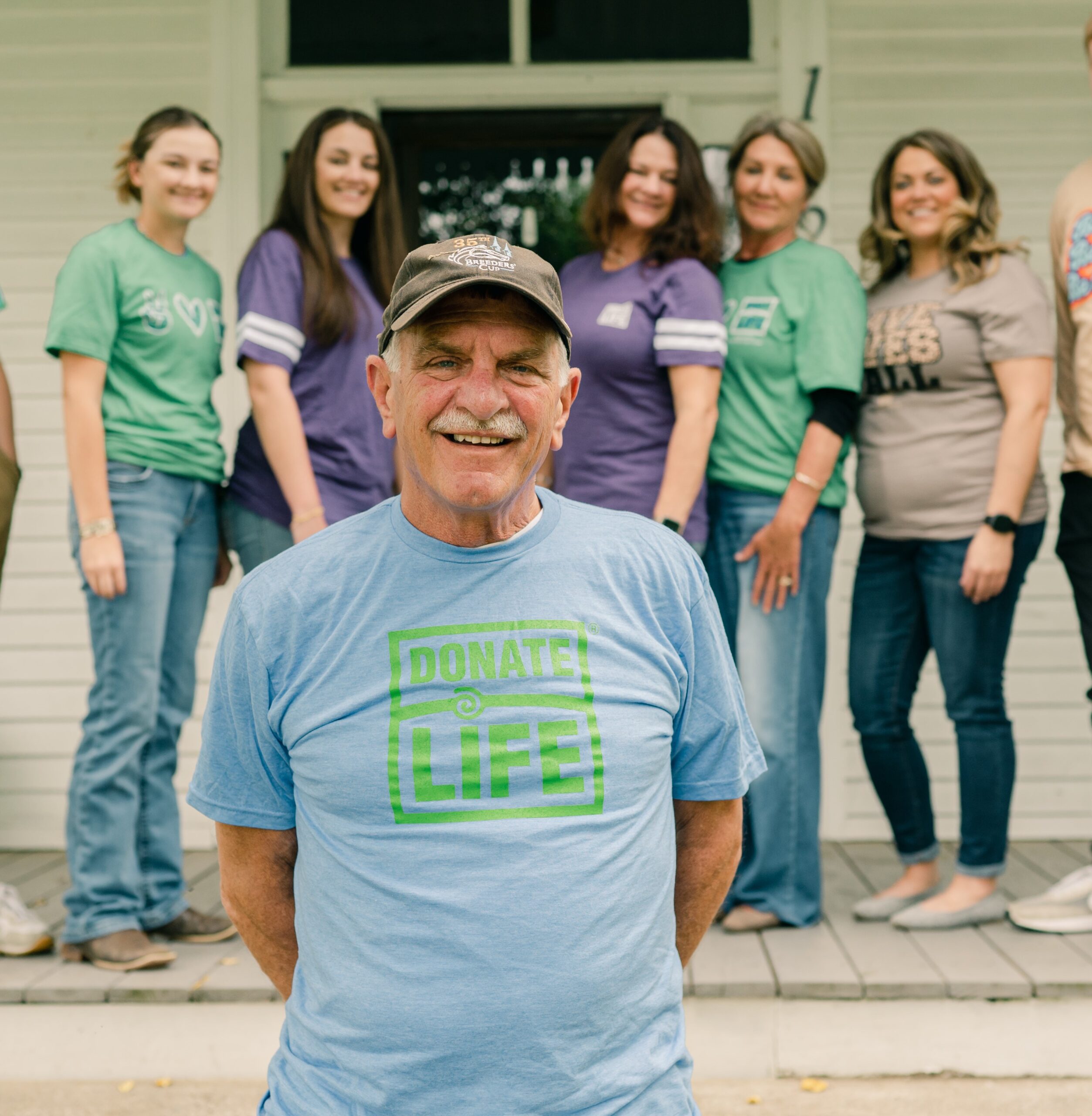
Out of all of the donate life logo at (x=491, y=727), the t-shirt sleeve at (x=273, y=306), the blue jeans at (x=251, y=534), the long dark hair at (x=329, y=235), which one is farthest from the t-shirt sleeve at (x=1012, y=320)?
the donate life logo at (x=491, y=727)

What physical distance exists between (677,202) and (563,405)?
5.41ft

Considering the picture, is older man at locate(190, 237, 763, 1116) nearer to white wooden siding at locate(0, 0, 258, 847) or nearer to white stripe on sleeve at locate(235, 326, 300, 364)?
white stripe on sleeve at locate(235, 326, 300, 364)

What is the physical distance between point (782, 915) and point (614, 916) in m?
1.85

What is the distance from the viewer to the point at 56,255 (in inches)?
159

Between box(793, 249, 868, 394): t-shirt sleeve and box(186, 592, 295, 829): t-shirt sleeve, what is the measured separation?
1.89 meters

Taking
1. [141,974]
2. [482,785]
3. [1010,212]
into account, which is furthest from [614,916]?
[1010,212]

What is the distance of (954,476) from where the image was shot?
9.87 feet

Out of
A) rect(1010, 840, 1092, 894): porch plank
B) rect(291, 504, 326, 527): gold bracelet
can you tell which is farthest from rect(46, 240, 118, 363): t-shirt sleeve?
rect(1010, 840, 1092, 894): porch plank

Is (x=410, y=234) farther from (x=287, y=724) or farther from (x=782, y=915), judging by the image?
(x=287, y=724)

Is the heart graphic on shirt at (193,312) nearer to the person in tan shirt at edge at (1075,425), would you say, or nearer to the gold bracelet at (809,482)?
the gold bracelet at (809,482)

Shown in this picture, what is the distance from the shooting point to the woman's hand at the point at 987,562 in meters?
2.94

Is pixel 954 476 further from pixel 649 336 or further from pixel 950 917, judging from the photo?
pixel 950 917

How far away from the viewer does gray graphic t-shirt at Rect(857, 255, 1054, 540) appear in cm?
297

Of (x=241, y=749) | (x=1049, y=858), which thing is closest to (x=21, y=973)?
(x=241, y=749)
